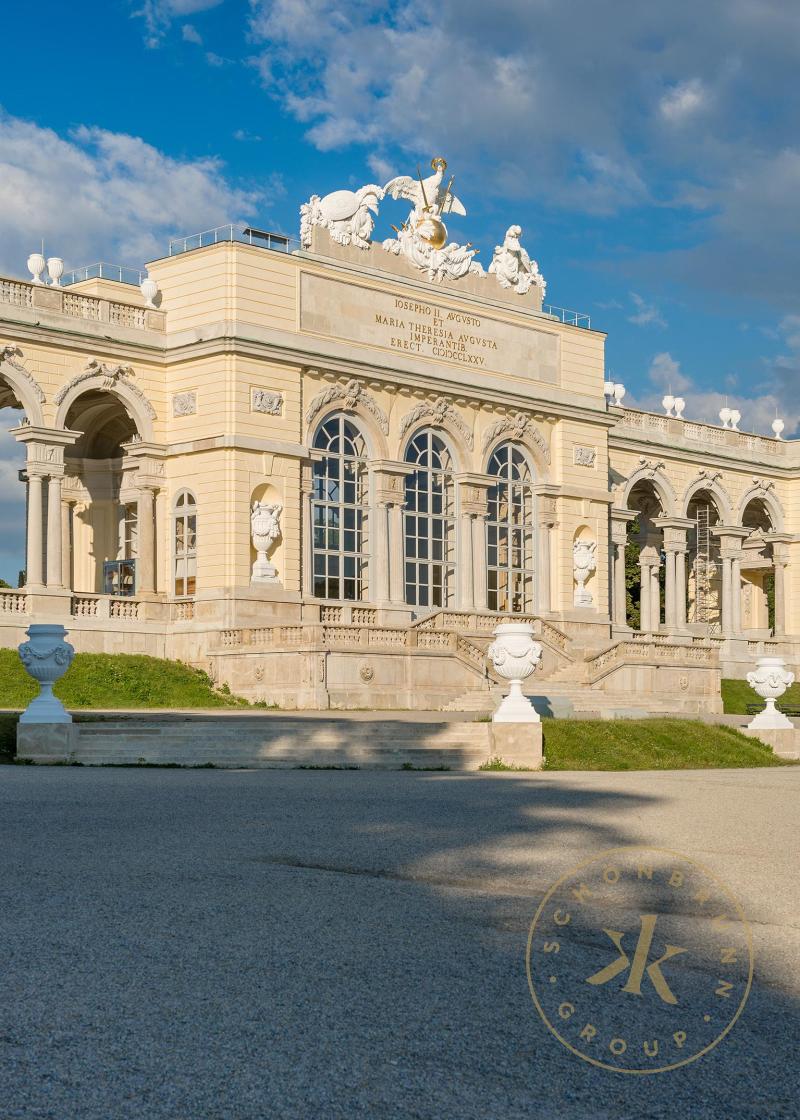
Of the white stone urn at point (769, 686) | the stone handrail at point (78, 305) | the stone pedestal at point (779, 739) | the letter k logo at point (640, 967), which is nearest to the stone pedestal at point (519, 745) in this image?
the stone pedestal at point (779, 739)

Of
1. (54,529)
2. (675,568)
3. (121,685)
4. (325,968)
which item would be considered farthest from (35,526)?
(325,968)

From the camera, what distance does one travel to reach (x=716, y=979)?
7.61 m

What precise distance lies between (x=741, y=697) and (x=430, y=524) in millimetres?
12448

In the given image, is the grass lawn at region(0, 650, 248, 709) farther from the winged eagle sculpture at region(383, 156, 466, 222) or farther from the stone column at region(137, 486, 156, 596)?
the winged eagle sculpture at region(383, 156, 466, 222)

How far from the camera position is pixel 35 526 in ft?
136

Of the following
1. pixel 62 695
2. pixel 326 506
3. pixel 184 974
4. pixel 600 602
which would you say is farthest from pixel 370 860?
pixel 600 602

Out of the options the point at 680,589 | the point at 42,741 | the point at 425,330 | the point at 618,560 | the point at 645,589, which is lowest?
the point at 42,741

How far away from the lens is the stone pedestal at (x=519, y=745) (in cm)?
2392

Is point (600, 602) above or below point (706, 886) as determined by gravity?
above

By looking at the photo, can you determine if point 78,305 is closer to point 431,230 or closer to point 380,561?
point 380,561

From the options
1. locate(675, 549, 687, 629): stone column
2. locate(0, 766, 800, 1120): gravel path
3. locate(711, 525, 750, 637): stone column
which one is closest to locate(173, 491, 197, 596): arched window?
locate(675, 549, 687, 629): stone column

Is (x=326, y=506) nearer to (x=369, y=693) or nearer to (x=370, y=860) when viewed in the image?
(x=369, y=693)

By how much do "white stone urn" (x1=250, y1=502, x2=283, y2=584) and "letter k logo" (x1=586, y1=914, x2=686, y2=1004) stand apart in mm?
34952

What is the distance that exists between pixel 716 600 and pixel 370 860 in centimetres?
6269
